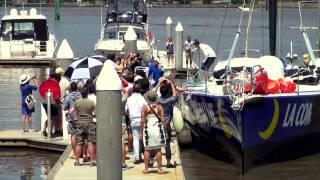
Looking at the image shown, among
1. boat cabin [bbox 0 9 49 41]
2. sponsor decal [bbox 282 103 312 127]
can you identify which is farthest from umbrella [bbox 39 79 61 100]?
boat cabin [bbox 0 9 49 41]

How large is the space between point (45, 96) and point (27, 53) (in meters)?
26.3

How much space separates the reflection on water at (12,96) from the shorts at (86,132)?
7.53 meters

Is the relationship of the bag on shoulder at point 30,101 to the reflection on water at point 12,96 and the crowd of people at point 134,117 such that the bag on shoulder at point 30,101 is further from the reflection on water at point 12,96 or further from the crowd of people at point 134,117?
the reflection on water at point 12,96

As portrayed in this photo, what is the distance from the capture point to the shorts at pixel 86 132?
1623 cm

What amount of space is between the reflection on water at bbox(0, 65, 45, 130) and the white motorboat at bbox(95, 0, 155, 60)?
3.10 meters

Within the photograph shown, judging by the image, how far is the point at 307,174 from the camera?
61.8ft

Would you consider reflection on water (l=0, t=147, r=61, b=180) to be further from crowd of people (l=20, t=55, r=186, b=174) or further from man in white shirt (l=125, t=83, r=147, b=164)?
man in white shirt (l=125, t=83, r=147, b=164)

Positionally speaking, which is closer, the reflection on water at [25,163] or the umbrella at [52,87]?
the reflection on water at [25,163]

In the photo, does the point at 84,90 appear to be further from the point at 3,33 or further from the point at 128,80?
the point at 3,33

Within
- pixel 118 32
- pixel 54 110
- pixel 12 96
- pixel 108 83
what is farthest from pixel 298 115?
pixel 118 32

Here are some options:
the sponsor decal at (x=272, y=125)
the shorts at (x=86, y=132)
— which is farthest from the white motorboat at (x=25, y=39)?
the shorts at (x=86, y=132)

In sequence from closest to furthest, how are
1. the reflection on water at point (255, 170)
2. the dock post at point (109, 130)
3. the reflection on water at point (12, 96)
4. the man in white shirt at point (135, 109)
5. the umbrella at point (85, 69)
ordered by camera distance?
the dock post at point (109, 130) < the man in white shirt at point (135, 109) < the reflection on water at point (255, 170) < the umbrella at point (85, 69) < the reflection on water at point (12, 96)

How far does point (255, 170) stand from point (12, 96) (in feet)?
53.4

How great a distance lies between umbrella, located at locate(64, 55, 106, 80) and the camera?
63.9 ft
